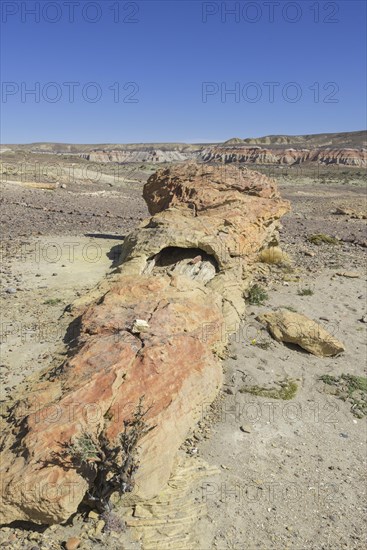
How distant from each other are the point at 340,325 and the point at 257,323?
167 cm

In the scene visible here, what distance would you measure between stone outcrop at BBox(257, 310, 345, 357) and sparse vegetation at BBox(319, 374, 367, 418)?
0.63 m

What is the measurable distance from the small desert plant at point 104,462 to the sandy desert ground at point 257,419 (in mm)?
261

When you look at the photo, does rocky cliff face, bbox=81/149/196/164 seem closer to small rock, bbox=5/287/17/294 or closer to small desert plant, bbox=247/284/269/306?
small desert plant, bbox=247/284/269/306

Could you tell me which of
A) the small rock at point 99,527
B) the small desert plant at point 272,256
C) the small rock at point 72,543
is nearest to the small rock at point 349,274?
the small desert plant at point 272,256

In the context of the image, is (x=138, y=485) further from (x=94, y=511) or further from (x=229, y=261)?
(x=229, y=261)

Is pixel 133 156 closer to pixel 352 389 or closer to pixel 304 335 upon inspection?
pixel 304 335

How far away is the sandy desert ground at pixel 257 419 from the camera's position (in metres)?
A: 3.99

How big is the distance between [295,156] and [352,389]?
307 feet

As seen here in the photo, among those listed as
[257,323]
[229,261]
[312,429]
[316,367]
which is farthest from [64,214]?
[312,429]

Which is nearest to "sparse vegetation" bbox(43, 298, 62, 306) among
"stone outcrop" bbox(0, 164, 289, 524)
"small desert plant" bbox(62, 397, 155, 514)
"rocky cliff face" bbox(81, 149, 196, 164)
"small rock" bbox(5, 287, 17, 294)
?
"small rock" bbox(5, 287, 17, 294)

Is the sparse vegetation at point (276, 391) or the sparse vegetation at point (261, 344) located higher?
the sparse vegetation at point (261, 344)

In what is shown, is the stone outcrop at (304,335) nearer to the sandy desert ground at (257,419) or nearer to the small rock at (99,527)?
the sandy desert ground at (257,419)

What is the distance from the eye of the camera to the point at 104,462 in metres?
Result: 3.71

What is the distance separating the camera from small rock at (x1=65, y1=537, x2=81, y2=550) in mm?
3580
